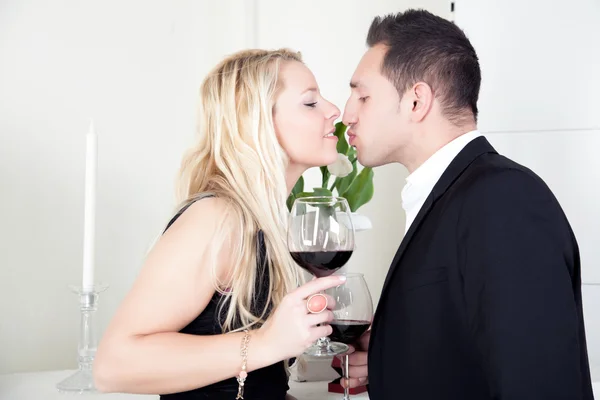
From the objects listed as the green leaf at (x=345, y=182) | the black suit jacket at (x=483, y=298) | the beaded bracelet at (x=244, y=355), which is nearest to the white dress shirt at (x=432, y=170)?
the black suit jacket at (x=483, y=298)

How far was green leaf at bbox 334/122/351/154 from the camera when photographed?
6.27 ft

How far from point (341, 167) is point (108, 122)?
3.35 ft

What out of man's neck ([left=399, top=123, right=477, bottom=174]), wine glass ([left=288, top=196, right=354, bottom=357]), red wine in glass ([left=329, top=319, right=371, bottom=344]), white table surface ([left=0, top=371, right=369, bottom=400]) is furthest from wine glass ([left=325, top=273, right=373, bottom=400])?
man's neck ([left=399, top=123, right=477, bottom=174])

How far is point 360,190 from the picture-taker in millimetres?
1920

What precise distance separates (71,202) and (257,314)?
45.1 inches

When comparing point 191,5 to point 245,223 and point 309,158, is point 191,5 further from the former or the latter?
point 245,223

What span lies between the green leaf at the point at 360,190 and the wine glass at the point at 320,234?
59cm

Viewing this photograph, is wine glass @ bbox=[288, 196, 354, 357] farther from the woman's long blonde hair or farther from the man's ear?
the man's ear

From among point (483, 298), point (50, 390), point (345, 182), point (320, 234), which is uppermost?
point (345, 182)

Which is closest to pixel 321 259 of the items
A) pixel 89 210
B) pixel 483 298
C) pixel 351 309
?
pixel 351 309

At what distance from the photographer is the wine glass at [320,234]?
1286 mm

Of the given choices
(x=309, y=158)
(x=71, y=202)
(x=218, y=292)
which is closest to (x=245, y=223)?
(x=218, y=292)

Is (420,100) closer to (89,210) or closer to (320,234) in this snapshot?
(320,234)

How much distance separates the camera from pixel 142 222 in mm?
2607
